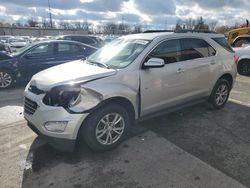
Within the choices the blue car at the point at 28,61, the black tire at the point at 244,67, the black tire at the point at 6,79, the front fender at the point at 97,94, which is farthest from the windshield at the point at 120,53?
the black tire at the point at 244,67

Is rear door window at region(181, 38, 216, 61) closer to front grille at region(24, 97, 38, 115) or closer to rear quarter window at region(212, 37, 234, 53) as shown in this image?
rear quarter window at region(212, 37, 234, 53)

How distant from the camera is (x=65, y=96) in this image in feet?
11.0

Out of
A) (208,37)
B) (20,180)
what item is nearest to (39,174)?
(20,180)

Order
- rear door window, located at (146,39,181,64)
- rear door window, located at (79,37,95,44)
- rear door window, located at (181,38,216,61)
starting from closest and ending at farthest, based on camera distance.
→ 1. rear door window, located at (146,39,181,64)
2. rear door window, located at (181,38,216,61)
3. rear door window, located at (79,37,95,44)

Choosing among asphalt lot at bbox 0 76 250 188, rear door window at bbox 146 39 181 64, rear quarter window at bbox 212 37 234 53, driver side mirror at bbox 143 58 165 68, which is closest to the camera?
asphalt lot at bbox 0 76 250 188

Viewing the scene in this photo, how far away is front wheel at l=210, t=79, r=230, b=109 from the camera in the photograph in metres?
5.41

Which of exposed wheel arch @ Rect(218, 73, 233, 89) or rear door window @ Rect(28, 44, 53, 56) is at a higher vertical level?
rear door window @ Rect(28, 44, 53, 56)

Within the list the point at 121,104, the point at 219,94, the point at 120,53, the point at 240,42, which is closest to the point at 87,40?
the point at 240,42

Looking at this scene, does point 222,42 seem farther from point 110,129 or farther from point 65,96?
point 65,96

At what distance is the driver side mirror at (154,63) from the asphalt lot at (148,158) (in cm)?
124

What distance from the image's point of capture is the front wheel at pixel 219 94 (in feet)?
17.7

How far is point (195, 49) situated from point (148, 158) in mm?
2465

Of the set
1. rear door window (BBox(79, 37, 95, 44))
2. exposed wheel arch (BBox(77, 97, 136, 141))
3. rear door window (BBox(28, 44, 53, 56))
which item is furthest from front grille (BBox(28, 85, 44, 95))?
rear door window (BBox(79, 37, 95, 44))

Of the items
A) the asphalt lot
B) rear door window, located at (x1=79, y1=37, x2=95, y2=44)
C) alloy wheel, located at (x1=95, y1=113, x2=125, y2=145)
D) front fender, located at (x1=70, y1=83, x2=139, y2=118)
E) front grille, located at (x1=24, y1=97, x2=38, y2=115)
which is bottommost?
the asphalt lot
